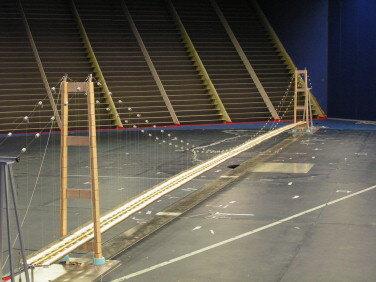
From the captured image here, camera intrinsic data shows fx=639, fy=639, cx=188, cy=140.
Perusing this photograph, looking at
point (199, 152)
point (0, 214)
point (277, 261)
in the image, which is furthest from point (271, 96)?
point (0, 214)

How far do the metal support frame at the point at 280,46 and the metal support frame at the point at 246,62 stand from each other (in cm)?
168

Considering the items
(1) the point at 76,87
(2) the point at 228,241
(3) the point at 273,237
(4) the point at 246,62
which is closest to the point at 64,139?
(1) the point at 76,87

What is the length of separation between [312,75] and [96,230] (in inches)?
774

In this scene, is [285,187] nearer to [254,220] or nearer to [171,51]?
[254,220]

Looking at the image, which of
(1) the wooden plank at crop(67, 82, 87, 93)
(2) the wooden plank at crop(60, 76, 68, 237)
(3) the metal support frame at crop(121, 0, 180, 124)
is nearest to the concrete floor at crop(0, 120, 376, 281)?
(2) the wooden plank at crop(60, 76, 68, 237)

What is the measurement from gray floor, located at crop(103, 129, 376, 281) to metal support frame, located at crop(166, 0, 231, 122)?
1083cm

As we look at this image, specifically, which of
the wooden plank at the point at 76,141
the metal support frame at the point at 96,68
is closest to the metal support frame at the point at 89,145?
the wooden plank at the point at 76,141

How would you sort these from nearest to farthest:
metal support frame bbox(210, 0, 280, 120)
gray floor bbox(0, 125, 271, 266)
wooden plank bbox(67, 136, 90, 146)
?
wooden plank bbox(67, 136, 90, 146)
gray floor bbox(0, 125, 271, 266)
metal support frame bbox(210, 0, 280, 120)

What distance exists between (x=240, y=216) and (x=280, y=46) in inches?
705

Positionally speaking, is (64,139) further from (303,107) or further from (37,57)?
(37,57)

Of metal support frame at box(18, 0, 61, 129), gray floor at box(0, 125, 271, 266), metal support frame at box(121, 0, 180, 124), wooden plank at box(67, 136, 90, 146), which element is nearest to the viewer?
wooden plank at box(67, 136, 90, 146)

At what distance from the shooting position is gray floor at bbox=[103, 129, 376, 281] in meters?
6.42

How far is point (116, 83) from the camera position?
73.9 ft

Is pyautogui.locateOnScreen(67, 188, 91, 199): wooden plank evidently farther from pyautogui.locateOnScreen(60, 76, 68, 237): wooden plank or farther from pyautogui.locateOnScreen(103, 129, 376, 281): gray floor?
pyautogui.locateOnScreen(103, 129, 376, 281): gray floor
